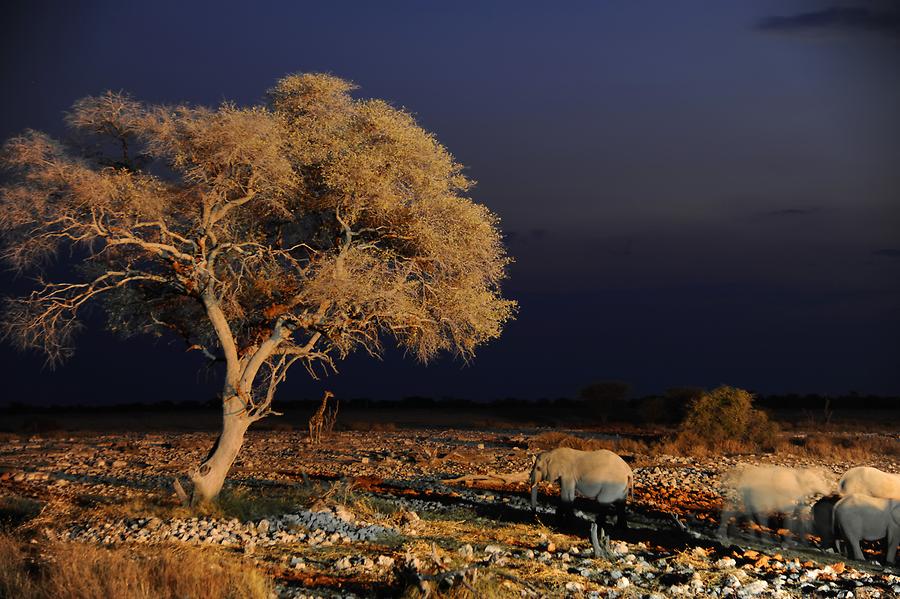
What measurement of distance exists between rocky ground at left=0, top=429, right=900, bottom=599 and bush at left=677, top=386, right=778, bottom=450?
25.8 ft

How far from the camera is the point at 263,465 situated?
2375 centimetres

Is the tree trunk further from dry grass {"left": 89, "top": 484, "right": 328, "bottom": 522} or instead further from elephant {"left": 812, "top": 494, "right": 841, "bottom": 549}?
elephant {"left": 812, "top": 494, "right": 841, "bottom": 549}

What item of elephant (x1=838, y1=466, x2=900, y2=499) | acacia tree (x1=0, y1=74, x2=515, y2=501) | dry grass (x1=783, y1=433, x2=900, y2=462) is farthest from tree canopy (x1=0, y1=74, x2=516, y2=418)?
dry grass (x1=783, y1=433, x2=900, y2=462)

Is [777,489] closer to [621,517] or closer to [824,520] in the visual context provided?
[824,520]

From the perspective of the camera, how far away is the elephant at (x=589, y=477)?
48.5ft

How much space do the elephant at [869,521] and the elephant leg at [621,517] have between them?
11.7 feet

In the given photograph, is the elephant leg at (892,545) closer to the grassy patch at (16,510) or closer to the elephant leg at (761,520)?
the elephant leg at (761,520)

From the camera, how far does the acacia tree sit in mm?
14672

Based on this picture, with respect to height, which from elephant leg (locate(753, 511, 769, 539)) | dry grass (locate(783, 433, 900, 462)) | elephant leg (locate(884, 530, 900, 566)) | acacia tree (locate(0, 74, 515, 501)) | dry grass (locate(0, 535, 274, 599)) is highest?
acacia tree (locate(0, 74, 515, 501))

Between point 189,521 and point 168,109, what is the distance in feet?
25.1

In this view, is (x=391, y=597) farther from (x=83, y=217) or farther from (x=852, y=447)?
(x=852, y=447)

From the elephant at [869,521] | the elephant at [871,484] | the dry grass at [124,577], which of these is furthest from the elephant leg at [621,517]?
the dry grass at [124,577]

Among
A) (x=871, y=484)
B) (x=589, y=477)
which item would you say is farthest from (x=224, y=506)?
(x=871, y=484)

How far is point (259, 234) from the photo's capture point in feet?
56.4
